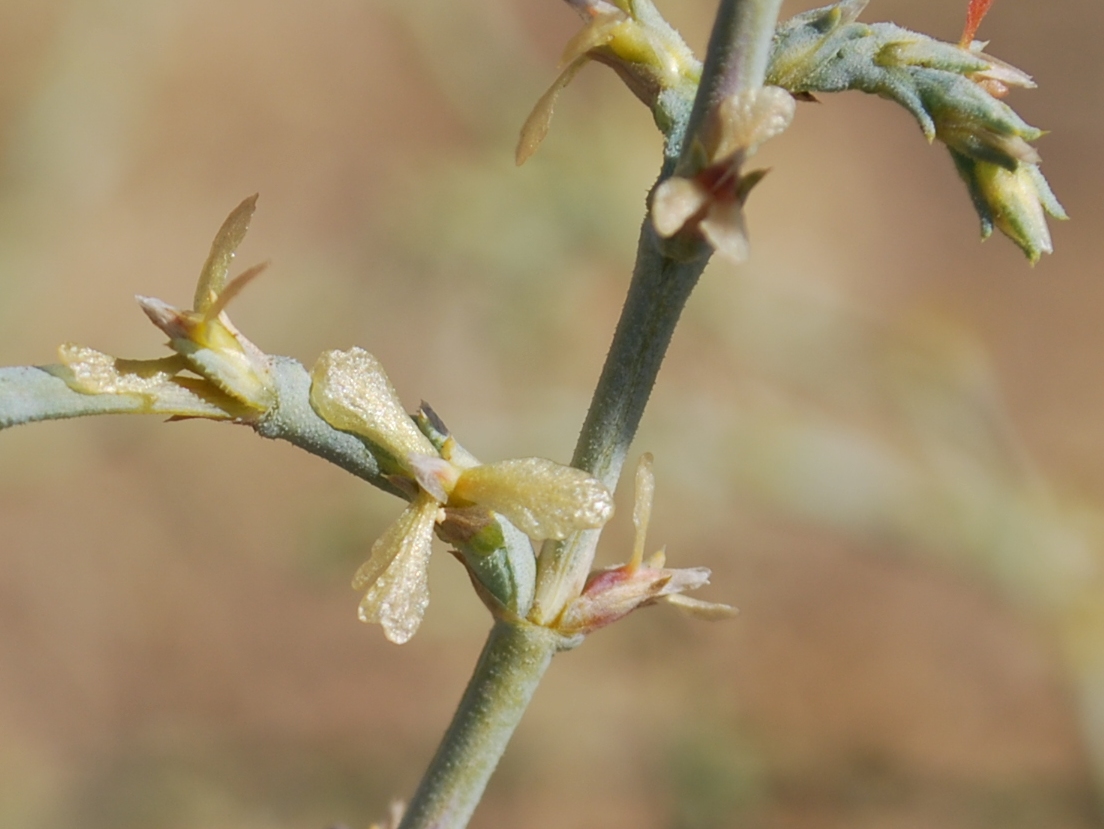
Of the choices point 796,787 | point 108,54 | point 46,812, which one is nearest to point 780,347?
point 796,787

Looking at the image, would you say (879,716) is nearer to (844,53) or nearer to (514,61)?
(514,61)

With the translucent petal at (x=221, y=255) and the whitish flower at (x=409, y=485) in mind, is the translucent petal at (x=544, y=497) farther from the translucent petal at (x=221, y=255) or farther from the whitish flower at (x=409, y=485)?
the translucent petal at (x=221, y=255)

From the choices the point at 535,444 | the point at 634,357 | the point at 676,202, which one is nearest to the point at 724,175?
the point at 676,202

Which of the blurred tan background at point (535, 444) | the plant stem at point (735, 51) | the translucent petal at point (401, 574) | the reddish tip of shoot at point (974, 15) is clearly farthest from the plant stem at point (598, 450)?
the blurred tan background at point (535, 444)

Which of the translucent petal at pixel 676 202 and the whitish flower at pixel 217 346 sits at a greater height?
the translucent petal at pixel 676 202

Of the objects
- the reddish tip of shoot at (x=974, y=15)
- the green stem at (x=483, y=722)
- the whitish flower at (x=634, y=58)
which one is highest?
the reddish tip of shoot at (x=974, y=15)

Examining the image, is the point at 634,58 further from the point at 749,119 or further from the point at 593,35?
the point at 749,119

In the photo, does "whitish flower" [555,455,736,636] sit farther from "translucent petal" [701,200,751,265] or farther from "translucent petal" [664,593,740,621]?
"translucent petal" [701,200,751,265]
